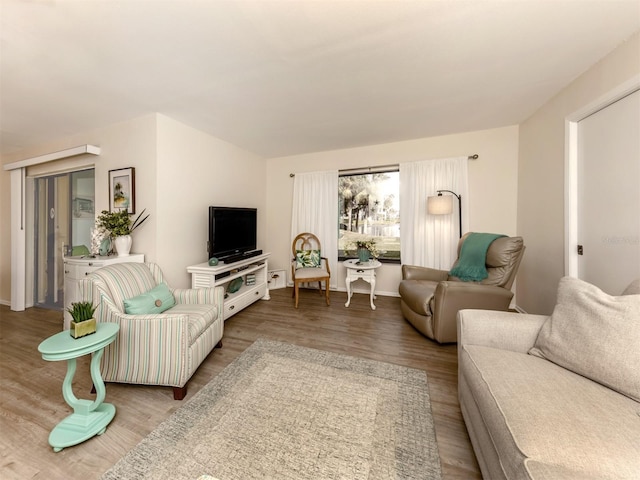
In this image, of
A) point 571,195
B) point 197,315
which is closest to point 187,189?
point 197,315

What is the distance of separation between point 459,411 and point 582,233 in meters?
1.87

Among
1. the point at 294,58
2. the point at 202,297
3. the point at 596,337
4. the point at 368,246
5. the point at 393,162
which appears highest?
the point at 294,58

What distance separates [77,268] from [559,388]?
378 cm

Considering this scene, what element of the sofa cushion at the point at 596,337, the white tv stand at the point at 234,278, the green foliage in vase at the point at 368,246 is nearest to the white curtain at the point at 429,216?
Answer: the green foliage in vase at the point at 368,246

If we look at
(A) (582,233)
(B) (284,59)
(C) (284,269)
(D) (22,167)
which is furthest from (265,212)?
(A) (582,233)

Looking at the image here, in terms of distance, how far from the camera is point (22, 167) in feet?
10.5

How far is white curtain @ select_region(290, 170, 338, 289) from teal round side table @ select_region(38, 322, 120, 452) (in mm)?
2969

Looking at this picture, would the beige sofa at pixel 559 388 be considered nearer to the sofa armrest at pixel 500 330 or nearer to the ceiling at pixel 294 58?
the sofa armrest at pixel 500 330

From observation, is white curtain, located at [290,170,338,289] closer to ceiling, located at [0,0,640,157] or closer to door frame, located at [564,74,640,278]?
ceiling, located at [0,0,640,157]

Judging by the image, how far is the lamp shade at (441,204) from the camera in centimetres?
306

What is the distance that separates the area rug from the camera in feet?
3.68

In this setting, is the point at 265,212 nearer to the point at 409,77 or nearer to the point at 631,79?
the point at 409,77

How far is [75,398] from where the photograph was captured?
4.34 feet

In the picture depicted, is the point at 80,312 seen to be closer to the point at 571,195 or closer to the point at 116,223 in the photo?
the point at 116,223
